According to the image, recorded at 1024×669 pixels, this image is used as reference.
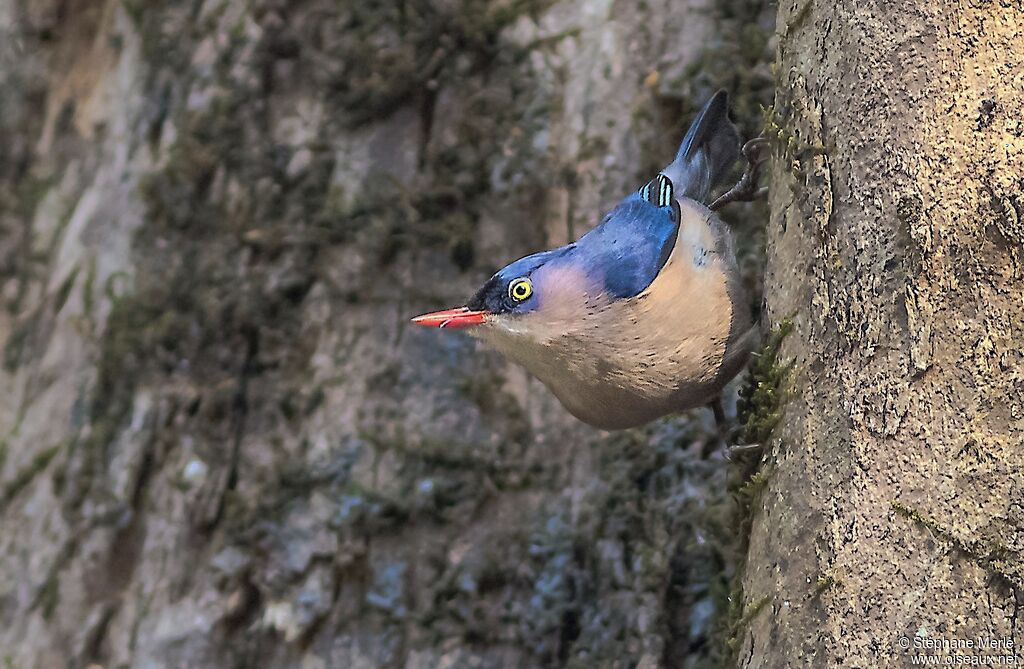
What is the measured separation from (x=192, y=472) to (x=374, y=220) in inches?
39.2

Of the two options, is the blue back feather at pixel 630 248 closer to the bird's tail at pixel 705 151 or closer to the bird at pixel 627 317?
the bird at pixel 627 317

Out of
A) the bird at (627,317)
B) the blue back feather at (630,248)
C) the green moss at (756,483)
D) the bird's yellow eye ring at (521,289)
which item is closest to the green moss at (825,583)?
the green moss at (756,483)

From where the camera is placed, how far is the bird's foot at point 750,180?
3043 mm

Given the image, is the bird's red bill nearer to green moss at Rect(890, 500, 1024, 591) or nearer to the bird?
the bird

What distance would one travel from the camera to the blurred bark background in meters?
3.15

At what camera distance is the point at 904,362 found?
184cm

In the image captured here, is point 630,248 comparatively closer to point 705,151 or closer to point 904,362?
point 705,151

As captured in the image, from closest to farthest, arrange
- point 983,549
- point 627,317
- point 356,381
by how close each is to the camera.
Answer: point 983,549 → point 627,317 → point 356,381

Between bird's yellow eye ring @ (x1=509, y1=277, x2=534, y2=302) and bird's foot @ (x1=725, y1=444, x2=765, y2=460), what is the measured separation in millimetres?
633

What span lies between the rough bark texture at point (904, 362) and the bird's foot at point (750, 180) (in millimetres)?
947

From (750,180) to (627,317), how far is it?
748 mm

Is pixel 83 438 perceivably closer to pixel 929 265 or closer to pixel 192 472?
pixel 192 472

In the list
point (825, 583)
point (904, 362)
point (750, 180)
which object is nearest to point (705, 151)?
point (750, 180)

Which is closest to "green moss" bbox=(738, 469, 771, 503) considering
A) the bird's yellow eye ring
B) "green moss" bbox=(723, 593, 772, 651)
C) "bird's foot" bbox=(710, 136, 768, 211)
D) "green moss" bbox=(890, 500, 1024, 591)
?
"green moss" bbox=(723, 593, 772, 651)
